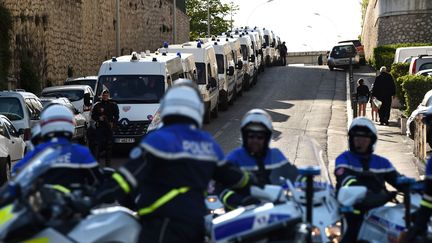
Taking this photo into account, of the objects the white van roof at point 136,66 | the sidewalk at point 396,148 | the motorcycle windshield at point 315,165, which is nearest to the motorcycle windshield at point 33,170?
the motorcycle windshield at point 315,165

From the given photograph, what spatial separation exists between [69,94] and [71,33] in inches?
630

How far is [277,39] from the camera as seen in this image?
70500mm

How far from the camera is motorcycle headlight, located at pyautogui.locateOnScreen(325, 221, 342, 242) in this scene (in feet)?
26.7

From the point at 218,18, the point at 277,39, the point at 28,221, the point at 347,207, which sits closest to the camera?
the point at 28,221

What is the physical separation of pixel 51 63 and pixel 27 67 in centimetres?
455

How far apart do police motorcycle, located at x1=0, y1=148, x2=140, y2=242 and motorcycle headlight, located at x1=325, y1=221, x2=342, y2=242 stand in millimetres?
1647

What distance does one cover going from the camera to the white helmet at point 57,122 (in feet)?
29.0

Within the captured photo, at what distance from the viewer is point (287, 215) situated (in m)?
7.30

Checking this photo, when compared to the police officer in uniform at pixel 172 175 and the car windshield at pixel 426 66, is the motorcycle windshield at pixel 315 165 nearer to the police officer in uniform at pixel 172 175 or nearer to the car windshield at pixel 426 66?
the police officer in uniform at pixel 172 175

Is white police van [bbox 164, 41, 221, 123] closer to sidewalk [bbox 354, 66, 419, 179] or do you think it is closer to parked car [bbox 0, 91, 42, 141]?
sidewalk [bbox 354, 66, 419, 179]

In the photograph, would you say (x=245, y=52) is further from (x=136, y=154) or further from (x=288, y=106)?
(x=136, y=154)

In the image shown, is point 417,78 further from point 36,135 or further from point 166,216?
point 166,216

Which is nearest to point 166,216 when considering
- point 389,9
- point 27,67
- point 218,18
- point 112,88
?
point 112,88

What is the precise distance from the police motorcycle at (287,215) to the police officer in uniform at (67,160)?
39.9 inches
